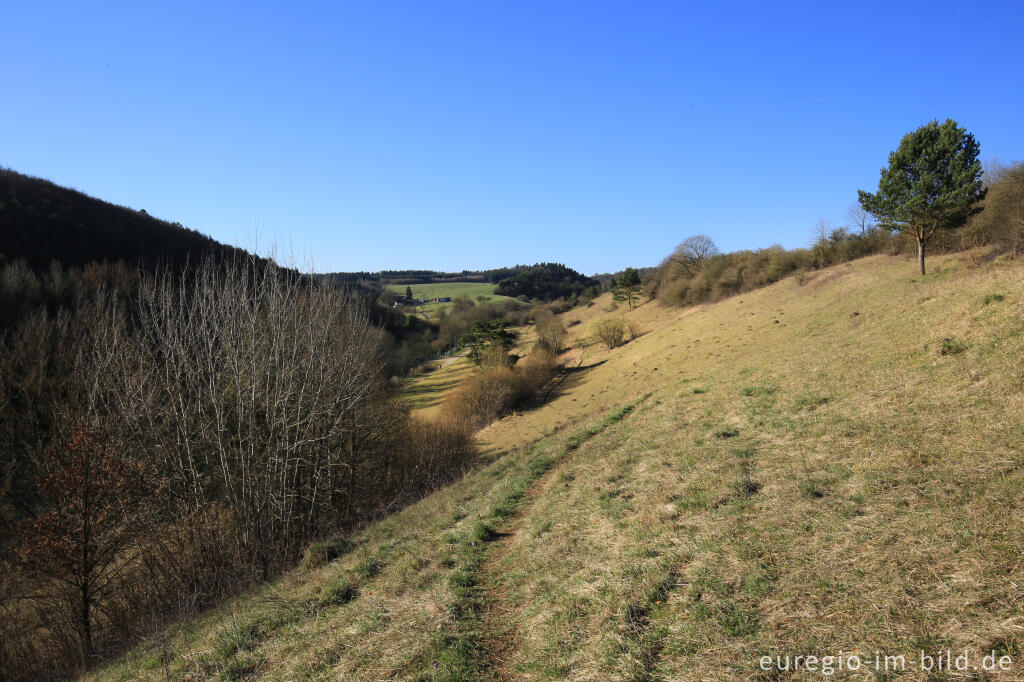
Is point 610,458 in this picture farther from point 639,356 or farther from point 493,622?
point 639,356

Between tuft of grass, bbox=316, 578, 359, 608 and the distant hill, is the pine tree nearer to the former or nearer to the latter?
tuft of grass, bbox=316, 578, 359, 608

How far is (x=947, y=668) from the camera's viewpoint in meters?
3.04

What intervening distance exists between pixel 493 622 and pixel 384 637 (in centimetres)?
123

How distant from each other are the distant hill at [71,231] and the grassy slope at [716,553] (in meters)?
41.0

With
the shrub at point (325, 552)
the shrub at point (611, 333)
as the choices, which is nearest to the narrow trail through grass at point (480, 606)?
the shrub at point (325, 552)

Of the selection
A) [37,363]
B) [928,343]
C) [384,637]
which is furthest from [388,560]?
[37,363]

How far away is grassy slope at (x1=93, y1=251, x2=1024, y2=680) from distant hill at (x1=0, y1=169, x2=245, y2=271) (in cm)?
4099

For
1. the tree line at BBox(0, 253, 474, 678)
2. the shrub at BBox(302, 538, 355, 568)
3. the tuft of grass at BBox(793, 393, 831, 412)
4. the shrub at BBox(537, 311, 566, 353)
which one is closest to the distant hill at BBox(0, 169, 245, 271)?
the tree line at BBox(0, 253, 474, 678)

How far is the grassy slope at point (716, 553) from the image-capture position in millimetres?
3803

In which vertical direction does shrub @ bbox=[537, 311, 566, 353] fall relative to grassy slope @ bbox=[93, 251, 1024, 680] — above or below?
above

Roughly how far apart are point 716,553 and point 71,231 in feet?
239

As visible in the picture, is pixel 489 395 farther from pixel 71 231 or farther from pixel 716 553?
pixel 71 231

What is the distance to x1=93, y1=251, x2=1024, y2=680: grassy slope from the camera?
380cm

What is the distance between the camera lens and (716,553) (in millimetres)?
5141
